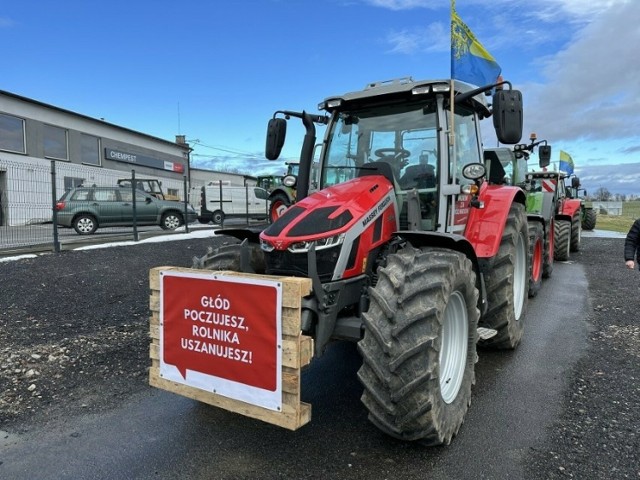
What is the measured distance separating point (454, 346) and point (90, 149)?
29.2 meters

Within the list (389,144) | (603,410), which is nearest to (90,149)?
(389,144)

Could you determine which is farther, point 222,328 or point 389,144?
point 389,144

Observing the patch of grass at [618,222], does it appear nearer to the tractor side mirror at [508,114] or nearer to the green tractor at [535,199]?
the green tractor at [535,199]

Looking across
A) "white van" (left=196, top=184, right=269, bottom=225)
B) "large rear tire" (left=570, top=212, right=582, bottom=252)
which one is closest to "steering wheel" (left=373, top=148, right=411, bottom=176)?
"large rear tire" (left=570, top=212, right=582, bottom=252)

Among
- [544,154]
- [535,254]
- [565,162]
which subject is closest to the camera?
[535,254]

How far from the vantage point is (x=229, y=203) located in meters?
23.2

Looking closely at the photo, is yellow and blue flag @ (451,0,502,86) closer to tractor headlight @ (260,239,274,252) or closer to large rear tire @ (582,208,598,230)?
tractor headlight @ (260,239,274,252)

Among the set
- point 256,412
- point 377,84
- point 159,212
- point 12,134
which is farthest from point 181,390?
point 12,134

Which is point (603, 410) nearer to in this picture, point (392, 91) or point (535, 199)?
point (392, 91)

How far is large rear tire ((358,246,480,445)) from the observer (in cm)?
265

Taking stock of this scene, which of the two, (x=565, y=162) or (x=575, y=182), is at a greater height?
(x=565, y=162)

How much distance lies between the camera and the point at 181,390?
3.01 metres

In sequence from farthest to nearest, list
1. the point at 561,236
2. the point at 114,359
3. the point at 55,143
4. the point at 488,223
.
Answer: the point at 55,143 < the point at 561,236 < the point at 114,359 < the point at 488,223

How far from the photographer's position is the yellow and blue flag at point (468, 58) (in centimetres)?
424
